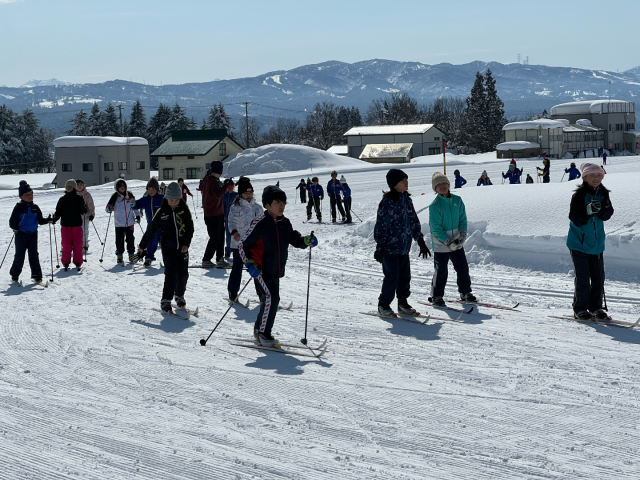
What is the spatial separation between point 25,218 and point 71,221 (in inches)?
47.6

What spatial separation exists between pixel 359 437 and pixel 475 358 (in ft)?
6.81

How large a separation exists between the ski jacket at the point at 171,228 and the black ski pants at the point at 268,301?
1976mm

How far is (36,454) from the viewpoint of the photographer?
4.15 metres

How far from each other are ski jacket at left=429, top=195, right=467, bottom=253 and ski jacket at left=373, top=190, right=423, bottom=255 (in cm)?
64

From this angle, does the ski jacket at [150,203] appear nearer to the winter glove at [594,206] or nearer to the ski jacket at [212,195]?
the ski jacket at [212,195]

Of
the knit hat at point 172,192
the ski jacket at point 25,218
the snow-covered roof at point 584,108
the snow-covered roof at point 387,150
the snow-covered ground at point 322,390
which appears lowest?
the snow-covered ground at point 322,390

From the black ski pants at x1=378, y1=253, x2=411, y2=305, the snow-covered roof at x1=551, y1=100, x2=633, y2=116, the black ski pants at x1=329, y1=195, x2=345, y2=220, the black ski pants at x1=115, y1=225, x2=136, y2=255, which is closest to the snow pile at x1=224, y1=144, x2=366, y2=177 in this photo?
the black ski pants at x1=329, y1=195, x2=345, y2=220

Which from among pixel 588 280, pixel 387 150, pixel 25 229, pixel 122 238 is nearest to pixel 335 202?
pixel 122 238

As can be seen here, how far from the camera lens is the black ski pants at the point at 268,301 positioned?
6.30 metres

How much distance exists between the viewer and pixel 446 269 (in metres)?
8.29

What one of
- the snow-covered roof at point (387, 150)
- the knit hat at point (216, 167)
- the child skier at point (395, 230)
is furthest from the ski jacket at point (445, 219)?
the snow-covered roof at point (387, 150)

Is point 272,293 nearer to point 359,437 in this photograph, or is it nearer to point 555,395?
point 359,437

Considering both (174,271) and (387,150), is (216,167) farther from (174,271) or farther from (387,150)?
(387,150)

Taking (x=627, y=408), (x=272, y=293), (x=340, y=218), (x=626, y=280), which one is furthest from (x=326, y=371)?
(x=340, y=218)
